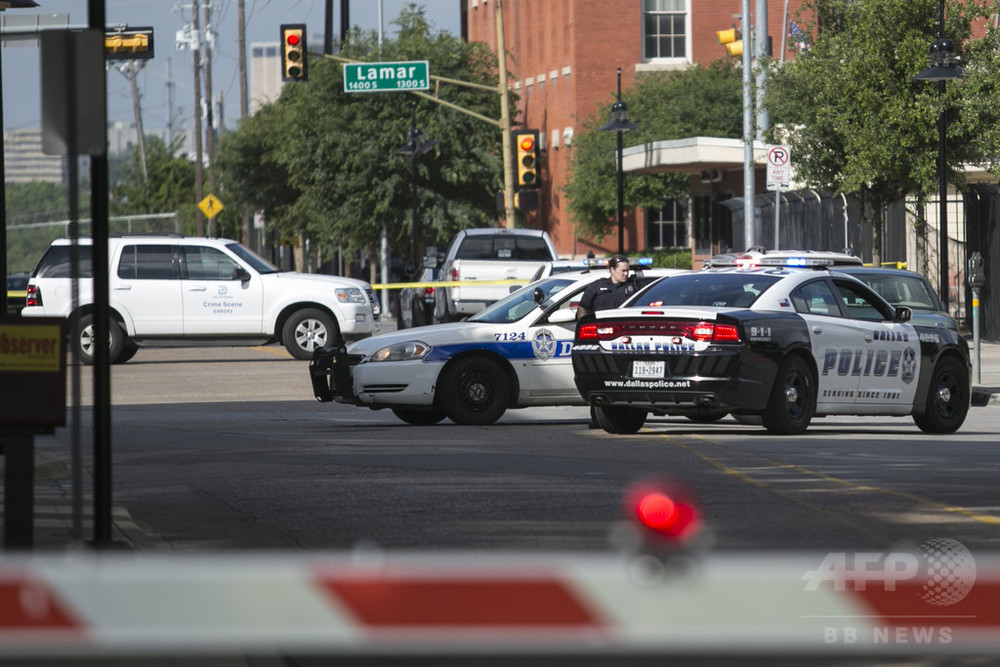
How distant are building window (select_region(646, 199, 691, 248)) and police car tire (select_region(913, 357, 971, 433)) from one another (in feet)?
153

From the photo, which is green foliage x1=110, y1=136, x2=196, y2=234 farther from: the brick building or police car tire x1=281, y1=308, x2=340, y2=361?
police car tire x1=281, y1=308, x2=340, y2=361

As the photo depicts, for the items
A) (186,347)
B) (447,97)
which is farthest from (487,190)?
(186,347)

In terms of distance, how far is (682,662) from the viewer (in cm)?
684

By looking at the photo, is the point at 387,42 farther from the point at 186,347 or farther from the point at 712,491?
the point at 712,491

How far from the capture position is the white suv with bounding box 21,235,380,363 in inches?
1179

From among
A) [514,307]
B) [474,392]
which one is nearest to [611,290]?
[514,307]

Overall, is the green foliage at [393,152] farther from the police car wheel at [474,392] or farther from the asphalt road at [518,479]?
the police car wheel at [474,392]

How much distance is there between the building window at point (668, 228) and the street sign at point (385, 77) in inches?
870

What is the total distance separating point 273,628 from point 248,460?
32.2ft

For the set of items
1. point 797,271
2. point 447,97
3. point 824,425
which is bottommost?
point 824,425

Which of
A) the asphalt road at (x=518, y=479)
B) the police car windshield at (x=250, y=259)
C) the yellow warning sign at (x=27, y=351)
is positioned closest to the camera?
the yellow warning sign at (x=27, y=351)

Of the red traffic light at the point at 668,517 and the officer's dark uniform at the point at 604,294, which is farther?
the officer's dark uniform at the point at 604,294

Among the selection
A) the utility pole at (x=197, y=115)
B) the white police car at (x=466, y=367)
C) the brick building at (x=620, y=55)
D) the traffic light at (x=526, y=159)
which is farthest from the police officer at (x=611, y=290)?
the utility pole at (x=197, y=115)

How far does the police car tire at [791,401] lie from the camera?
15.9 metres
